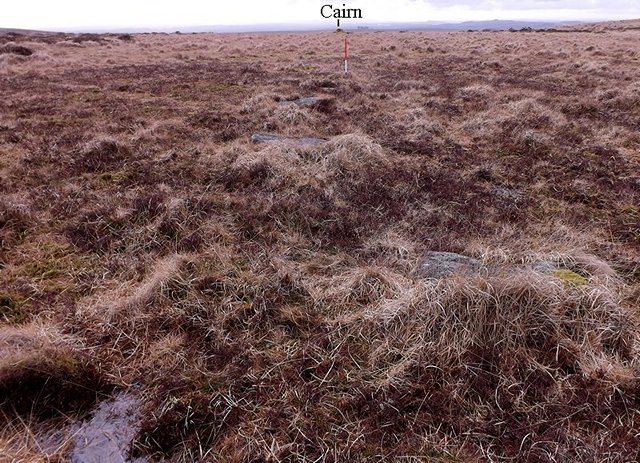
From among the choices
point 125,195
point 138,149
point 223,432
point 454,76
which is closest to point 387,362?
point 223,432

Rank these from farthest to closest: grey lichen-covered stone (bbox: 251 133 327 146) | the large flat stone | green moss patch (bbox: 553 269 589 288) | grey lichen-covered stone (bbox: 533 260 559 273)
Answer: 1. the large flat stone
2. grey lichen-covered stone (bbox: 251 133 327 146)
3. grey lichen-covered stone (bbox: 533 260 559 273)
4. green moss patch (bbox: 553 269 589 288)

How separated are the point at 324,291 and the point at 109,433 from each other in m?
2.16

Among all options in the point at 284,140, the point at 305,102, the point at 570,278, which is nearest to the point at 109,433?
the point at 570,278

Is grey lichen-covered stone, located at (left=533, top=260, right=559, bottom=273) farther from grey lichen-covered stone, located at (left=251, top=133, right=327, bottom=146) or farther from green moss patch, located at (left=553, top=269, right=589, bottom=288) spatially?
grey lichen-covered stone, located at (left=251, top=133, right=327, bottom=146)

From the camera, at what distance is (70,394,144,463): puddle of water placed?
2779mm

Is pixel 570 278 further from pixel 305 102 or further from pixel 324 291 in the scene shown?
pixel 305 102

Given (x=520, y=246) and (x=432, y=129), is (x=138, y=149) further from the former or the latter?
(x=520, y=246)

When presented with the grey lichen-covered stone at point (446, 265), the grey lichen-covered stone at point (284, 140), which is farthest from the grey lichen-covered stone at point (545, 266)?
the grey lichen-covered stone at point (284, 140)

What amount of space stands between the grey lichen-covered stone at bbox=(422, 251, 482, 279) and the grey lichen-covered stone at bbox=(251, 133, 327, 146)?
15.5ft

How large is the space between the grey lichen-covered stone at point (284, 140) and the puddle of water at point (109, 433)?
6.40 metres

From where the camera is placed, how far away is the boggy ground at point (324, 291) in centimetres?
297

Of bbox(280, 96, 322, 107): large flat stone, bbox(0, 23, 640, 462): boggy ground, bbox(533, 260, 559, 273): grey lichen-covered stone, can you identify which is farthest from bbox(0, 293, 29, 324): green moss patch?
bbox(280, 96, 322, 107): large flat stone

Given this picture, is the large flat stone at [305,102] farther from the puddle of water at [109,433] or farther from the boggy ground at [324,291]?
the puddle of water at [109,433]

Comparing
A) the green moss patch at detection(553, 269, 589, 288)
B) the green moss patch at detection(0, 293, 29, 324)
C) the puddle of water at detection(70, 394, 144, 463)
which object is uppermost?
the green moss patch at detection(553, 269, 589, 288)
